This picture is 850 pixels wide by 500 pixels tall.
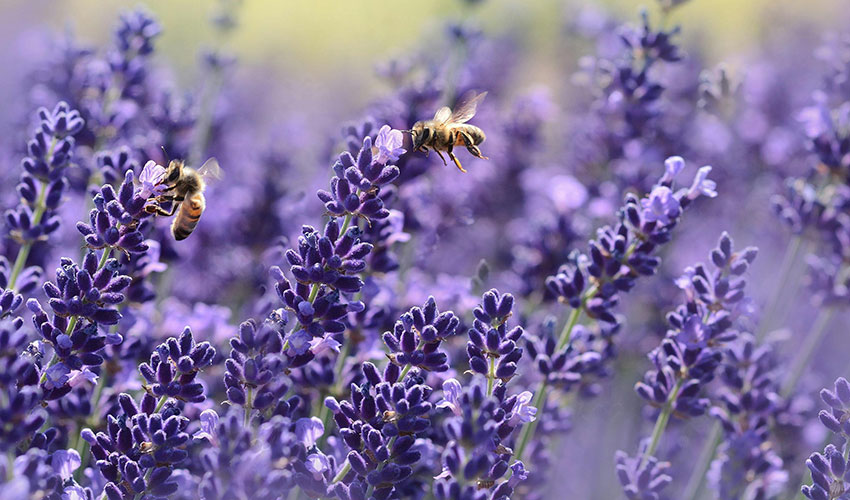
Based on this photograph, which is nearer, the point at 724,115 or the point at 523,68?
the point at 724,115

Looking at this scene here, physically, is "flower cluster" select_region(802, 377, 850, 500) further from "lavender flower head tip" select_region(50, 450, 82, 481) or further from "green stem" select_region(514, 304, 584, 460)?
"lavender flower head tip" select_region(50, 450, 82, 481)

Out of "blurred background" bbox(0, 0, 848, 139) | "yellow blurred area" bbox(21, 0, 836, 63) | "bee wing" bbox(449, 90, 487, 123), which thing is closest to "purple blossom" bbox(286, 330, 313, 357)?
"bee wing" bbox(449, 90, 487, 123)

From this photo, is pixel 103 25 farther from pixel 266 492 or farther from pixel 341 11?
pixel 266 492

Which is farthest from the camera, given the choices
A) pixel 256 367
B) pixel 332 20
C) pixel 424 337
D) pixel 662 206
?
pixel 332 20

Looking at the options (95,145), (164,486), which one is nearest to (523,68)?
(95,145)

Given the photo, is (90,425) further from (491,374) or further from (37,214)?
(491,374)

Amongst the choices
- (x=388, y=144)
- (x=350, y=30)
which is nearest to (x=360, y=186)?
(x=388, y=144)
